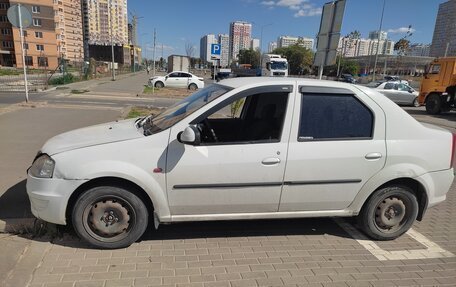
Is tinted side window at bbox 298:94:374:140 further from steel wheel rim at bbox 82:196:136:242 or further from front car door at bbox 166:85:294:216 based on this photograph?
steel wheel rim at bbox 82:196:136:242

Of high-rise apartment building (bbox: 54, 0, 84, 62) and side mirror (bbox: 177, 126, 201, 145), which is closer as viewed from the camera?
side mirror (bbox: 177, 126, 201, 145)

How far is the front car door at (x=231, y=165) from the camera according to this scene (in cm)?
344

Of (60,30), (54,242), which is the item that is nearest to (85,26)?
(60,30)

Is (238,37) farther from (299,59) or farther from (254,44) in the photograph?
(299,59)

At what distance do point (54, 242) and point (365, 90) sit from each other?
144 inches

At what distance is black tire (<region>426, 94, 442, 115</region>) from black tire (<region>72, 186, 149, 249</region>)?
20.1 m

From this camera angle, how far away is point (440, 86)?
62.9 feet

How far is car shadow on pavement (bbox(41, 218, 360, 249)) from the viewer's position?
153 inches

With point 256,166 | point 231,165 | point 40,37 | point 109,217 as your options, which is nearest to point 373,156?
point 256,166

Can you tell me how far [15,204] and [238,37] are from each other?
414ft

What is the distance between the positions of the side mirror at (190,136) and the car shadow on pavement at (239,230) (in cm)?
118

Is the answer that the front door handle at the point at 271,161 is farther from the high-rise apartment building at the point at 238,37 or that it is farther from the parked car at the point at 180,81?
the high-rise apartment building at the point at 238,37

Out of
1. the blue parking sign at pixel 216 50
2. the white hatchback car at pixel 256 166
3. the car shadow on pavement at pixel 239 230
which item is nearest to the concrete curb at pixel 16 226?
the car shadow on pavement at pixel 239 230

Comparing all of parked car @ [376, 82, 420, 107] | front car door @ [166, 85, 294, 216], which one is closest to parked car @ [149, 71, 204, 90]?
parked car @ [376, 82, 420, 107]
